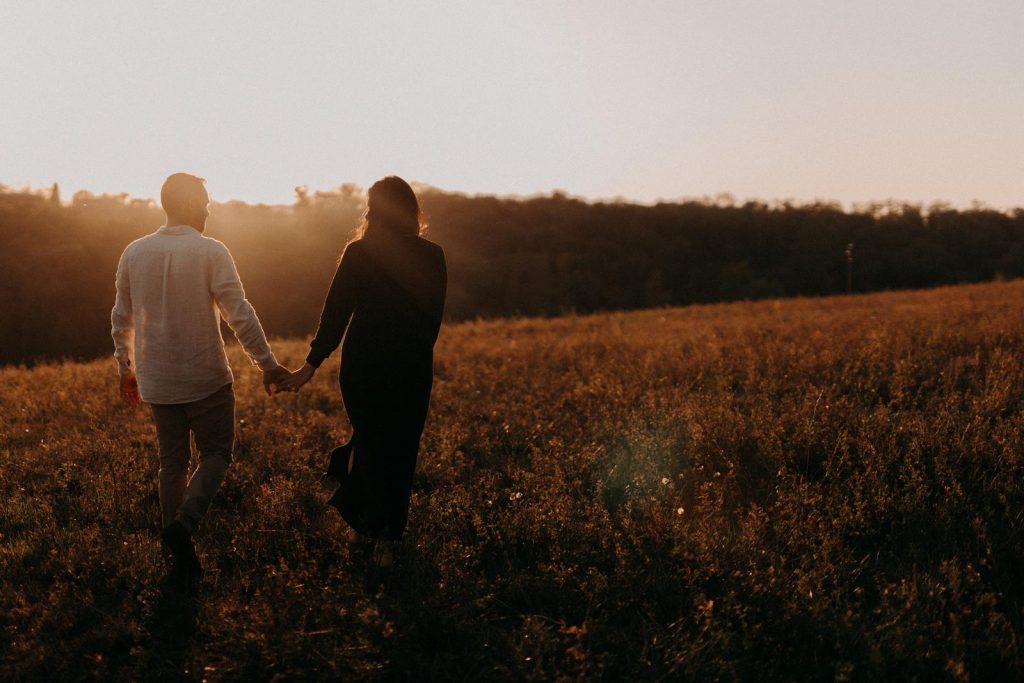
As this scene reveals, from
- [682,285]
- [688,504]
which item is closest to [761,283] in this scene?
[682,285]

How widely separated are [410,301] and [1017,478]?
4038 millimetres

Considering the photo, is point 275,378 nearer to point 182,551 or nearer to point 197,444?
point 197,444

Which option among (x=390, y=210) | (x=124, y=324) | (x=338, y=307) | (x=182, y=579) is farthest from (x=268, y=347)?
(x=182, y=579)

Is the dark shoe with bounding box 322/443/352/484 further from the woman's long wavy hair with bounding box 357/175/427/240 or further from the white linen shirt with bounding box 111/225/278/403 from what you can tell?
the woman's long wavy hair with bounding box 357/175/427/240

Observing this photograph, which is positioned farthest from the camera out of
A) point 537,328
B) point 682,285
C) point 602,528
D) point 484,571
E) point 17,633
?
point 682,285

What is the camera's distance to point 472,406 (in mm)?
7906

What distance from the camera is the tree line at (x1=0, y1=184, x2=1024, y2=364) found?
36.8 metres

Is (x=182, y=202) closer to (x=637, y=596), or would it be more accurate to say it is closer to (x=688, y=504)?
(x=637, y=596)

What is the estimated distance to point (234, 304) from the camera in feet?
12.9

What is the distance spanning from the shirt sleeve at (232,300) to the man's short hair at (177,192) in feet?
0.94

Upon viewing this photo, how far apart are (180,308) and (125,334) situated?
47cm

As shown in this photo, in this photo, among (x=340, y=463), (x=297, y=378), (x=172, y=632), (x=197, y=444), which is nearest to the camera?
(x=172, y=632)

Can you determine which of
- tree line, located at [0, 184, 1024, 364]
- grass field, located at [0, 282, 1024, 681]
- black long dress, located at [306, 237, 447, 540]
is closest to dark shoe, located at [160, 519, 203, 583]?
grass field, located at [0, 282, 1024, 681]

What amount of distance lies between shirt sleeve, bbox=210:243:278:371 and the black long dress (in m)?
0.32
